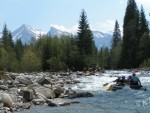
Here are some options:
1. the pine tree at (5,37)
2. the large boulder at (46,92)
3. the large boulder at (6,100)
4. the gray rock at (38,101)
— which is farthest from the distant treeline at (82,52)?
the large boulder at (6,100)

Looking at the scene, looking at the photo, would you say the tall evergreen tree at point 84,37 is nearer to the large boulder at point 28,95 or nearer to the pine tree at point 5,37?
the pine tree at point 5,37

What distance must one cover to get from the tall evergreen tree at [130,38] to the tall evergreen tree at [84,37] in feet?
27.7

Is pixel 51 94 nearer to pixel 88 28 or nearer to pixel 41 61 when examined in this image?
pixel 41 61

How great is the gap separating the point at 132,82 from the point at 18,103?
41.9 feet

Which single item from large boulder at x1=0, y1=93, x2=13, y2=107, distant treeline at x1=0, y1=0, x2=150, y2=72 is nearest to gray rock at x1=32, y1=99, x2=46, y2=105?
large boulder at x1=0, y1=93, x2=13, y2=107

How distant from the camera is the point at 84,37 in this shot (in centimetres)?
8550

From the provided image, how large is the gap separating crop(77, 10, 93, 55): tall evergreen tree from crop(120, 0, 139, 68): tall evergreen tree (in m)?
8.45

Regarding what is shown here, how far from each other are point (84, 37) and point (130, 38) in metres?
10.7

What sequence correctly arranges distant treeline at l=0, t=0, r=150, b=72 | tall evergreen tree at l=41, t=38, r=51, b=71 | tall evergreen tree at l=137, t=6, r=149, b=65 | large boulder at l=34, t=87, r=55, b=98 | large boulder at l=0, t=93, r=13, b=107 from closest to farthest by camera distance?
1. large boulder at l=0, t=93, r=13, b=107
2. large boulder at l=34, t=87, r=55, b=98
3. tall evergreen tree at l=137, t=6, r=149, b=65
4. distant treeline at l=0, t=0, r=150, b=72
5. tall evergreen tree at l=41, t=38, r=51, b=71

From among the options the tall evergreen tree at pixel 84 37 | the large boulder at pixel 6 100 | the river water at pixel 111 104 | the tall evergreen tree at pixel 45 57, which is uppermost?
the tall evergreen tree at pixel 84 37

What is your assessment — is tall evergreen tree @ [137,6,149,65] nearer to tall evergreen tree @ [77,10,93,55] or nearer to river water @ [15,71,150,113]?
tall evergreen tree @ [77,10,93,55]

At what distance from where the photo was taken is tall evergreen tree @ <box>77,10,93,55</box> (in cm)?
8394

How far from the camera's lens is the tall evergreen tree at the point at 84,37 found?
275 feet

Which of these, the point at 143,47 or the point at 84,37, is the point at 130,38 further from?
the point at 84,37
